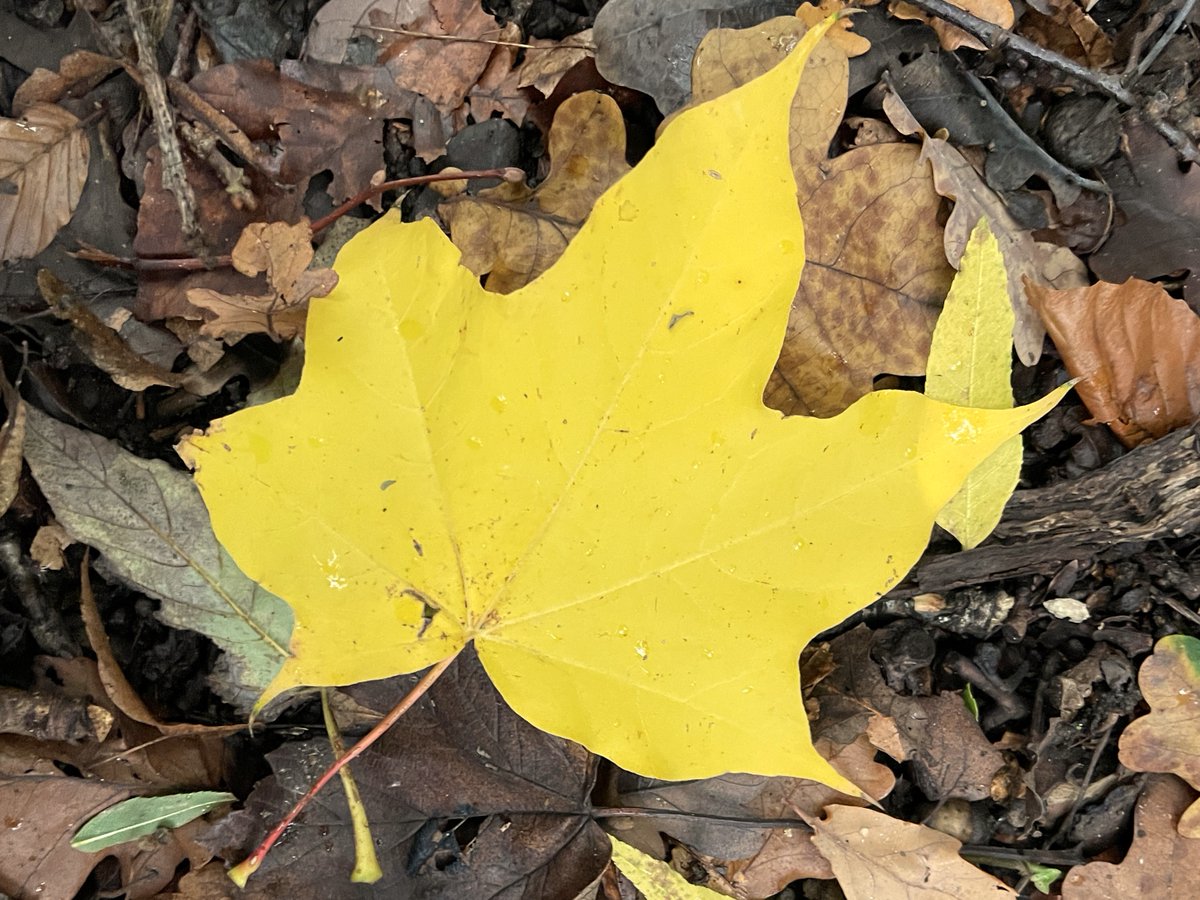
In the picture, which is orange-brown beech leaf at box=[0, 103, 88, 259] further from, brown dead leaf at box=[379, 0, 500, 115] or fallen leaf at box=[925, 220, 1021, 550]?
fallen leaf at box=[925, 220, 1021, 550]

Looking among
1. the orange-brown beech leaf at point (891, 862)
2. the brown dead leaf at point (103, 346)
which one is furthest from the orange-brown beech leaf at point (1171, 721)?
the brown dead leaf at point (103, 346)

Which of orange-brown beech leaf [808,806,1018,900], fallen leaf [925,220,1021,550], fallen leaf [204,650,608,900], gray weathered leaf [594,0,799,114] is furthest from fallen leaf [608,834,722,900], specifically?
gray weathered leaf [594,0,799,114]

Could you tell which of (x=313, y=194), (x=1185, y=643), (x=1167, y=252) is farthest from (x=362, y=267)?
(x=1185, y=643)

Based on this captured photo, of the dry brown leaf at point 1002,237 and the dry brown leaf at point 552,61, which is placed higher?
the dry brown leaf at point 552,61

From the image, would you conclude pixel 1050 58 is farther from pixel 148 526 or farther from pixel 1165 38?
pixel 148 526

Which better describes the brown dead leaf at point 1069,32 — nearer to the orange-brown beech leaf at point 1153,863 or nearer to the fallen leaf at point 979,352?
the fallen leaf at point 979,352

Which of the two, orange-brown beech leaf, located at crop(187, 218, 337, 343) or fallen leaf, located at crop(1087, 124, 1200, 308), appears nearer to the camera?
orange-brown beech leaf, located at crop(187, 218, 337, 343)

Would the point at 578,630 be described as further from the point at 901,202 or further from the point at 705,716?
the point at 901,202

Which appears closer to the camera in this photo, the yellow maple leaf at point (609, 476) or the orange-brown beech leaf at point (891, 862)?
the yellow maple leaf at point (609, 476)
